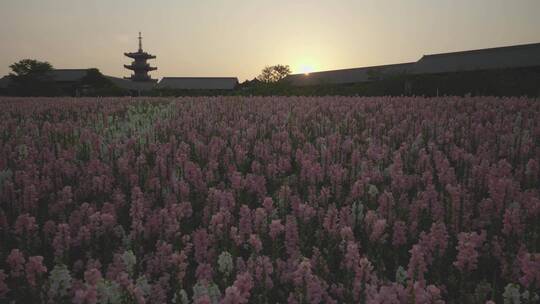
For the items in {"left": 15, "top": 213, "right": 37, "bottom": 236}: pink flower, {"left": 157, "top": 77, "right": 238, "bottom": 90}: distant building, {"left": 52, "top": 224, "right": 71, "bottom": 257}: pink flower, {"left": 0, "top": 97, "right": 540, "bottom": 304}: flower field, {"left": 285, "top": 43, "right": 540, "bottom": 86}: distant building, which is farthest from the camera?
{"left": 157, "top": 77, "right": 238, "bottom": 90}: distant building

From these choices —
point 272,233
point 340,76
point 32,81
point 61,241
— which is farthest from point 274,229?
point 340,76

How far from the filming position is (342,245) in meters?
2.33

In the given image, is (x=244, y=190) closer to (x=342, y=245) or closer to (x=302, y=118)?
(x=342, y=245)

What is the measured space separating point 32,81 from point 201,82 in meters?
44.1

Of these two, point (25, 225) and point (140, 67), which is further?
point (140, 67)

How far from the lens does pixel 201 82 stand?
9075 cm

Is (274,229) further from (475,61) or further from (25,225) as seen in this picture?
(475,61)

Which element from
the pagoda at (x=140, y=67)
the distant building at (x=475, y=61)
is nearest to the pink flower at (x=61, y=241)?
the distant building at (x=475, y=61)

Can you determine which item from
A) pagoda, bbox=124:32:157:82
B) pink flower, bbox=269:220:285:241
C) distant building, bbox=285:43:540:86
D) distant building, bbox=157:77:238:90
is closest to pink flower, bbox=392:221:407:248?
pink flower, bbox=269:220:285:241

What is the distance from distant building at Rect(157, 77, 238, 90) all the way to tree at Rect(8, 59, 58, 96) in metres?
29.5

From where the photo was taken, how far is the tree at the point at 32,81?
47656 mm

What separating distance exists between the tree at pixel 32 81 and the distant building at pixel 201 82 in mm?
29515

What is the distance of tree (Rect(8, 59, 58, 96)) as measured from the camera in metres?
47.7

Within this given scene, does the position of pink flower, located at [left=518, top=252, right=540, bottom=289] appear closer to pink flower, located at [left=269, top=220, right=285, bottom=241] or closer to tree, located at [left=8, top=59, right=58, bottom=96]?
pink flower, located at [left=269, top=220, right=285, bottom=241]
